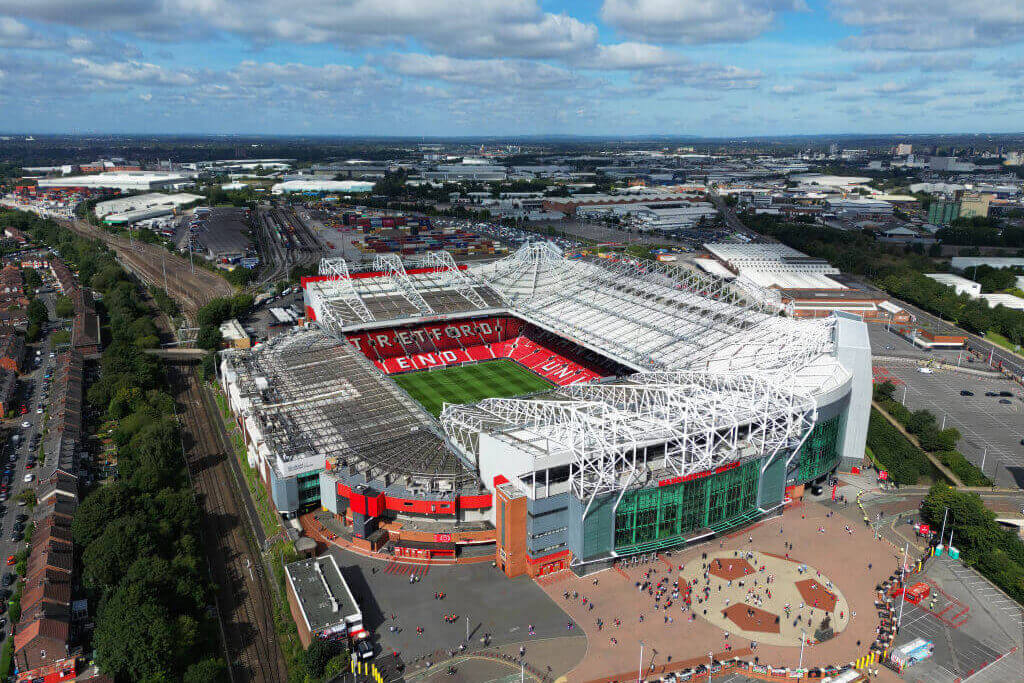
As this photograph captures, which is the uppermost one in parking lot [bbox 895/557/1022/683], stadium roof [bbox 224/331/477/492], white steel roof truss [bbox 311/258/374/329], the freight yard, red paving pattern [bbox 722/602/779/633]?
white steel roof truss [bbox 311/258/374/329]

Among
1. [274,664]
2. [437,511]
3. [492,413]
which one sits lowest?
[274,664]

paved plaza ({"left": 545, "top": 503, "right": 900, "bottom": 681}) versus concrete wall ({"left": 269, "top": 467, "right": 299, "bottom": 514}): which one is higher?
concrete wall ({"left": 269, "top": 467, "right": 299, "bottom": 514})

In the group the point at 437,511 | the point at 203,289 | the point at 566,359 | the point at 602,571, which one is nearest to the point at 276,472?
the point at 437,511

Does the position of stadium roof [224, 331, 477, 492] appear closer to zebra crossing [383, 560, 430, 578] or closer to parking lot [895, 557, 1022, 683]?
zebra crossing [383, 560, 430, 578]

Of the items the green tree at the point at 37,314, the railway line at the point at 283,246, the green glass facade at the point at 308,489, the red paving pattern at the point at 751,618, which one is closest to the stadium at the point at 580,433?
the green glass facade at the point at 308,489

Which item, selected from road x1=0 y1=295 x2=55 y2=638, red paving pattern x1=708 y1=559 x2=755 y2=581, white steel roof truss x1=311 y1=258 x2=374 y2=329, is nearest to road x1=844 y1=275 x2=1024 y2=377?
red paving pattern x1=708 y1=559 x2=755 y2=581

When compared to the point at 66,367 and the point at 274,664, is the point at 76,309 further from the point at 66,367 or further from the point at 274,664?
the point at 274,664

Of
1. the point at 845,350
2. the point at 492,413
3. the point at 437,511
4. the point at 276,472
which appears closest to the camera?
the point at 437,511
